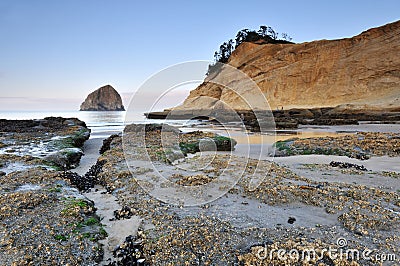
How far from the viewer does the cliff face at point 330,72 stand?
33875 millimetres

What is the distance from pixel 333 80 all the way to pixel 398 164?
111ft

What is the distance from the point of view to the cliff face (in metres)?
33.9

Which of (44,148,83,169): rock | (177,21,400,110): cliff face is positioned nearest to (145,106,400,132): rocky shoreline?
(177,21,400,110): cliff face

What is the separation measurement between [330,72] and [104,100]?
16739cm

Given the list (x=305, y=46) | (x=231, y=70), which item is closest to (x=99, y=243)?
(x=305, y=46)

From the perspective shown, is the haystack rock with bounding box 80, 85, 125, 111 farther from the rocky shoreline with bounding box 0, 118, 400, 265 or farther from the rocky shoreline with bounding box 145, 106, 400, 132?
the rocky shoreline with bounding box 0, 118, 400, 265

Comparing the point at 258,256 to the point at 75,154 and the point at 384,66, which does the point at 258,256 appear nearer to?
the point at 75,154

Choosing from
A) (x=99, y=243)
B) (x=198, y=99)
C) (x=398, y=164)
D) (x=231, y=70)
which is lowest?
(x=99, y=243)

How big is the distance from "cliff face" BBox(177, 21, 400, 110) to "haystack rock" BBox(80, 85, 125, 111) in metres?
145

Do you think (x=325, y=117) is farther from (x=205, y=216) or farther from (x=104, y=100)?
(x=104, y=100)

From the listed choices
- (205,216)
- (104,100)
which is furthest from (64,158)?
(104,100)

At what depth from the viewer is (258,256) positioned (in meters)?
3.76

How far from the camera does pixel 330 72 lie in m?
39.6

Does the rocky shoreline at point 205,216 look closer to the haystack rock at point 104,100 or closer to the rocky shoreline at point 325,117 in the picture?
the rocky shoreline at point 325,117
